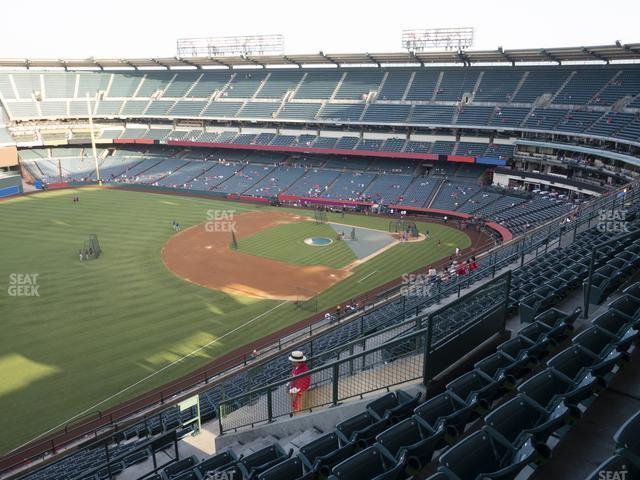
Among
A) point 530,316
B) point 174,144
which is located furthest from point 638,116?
point 174,144

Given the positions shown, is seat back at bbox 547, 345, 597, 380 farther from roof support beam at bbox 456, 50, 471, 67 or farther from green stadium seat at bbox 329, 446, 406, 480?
roof support beam at bbox 456, 50, 471, 67

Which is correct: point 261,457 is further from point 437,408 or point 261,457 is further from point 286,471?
point 437,408

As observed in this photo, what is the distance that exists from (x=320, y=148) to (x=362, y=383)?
56.5 m

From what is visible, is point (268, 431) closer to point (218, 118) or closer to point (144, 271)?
point (144, 271)

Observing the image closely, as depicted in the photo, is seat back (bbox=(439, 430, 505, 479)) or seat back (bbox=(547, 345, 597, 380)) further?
seat back (bbox=(547, 345, 597, 380))

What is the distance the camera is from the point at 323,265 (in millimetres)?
36688

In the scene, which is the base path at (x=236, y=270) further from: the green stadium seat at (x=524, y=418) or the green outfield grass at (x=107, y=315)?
the green stadium seat at (x=524, y=418)

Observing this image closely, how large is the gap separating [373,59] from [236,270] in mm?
40514

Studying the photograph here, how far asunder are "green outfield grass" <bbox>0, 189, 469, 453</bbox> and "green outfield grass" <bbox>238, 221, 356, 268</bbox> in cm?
143

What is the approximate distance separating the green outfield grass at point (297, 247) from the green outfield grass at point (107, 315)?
4.69 ft

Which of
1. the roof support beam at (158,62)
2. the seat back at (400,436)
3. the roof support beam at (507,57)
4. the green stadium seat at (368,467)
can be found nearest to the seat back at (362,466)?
the green stadium seat at (368,467)

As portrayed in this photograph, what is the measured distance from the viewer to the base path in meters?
32.1

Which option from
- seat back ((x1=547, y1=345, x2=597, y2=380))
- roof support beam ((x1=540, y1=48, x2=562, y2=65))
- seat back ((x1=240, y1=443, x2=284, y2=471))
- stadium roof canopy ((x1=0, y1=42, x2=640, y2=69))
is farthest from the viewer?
roof support beam ((x1=540, y1=48, x2=562, y2=65))

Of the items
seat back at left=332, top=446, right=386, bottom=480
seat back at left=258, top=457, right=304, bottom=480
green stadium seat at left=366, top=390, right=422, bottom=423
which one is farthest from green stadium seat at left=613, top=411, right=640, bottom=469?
seat back at left=258, top=457, right=304, bottom=480
